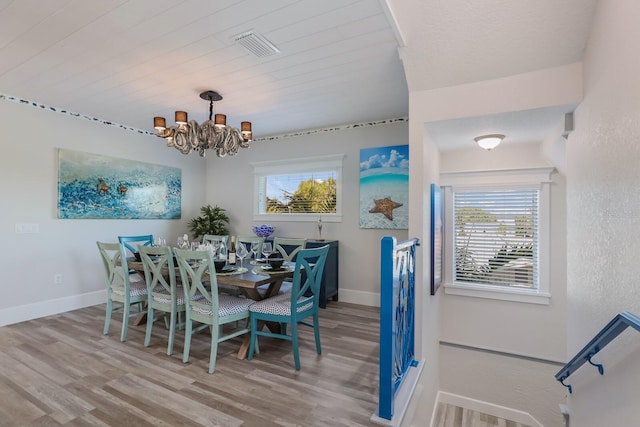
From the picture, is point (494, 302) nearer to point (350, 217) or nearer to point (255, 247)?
point (350, 217)

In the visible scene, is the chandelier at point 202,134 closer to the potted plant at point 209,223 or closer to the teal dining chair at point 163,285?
the teal dining chair at point 163,285

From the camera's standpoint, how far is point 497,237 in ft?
12.2

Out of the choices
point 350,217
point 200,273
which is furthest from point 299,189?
point 200,273

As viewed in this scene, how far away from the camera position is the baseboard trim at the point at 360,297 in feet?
14.7

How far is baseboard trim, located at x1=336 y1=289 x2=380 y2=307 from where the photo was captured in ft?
14.7

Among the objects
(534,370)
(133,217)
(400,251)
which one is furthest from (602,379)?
(133,217)

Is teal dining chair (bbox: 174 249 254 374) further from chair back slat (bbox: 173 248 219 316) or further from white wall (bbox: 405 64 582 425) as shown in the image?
white wall (bbox: 405 64 582 425)

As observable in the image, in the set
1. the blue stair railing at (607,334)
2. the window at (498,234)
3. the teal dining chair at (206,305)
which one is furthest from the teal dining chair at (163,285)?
the window at (498,234)

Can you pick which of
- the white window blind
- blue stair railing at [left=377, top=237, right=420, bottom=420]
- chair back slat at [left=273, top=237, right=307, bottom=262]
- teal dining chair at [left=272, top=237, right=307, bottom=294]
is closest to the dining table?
teal dining chair at [left=272, top=237, right=307, bottom=294]

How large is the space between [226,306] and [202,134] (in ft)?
5.88

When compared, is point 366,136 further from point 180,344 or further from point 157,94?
point 180,344

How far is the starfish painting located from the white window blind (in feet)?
2.65

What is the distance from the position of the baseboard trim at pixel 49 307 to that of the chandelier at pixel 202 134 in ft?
8.97

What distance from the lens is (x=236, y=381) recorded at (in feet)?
7.97
